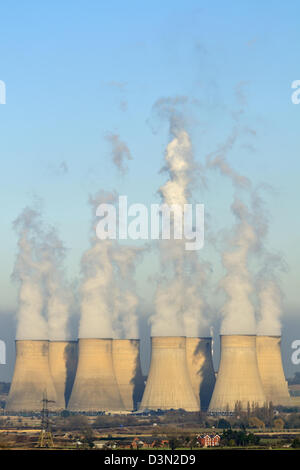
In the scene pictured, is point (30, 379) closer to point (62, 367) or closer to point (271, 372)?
point (62, 367)

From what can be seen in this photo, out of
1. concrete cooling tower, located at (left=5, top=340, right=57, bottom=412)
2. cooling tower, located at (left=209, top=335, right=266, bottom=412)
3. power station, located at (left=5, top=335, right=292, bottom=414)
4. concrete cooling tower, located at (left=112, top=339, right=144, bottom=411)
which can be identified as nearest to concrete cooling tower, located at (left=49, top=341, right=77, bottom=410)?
→ power station, located at (left=5, top=335, right=292, bottom=414)

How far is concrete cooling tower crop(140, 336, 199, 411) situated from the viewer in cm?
6831

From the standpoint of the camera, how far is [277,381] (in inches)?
2852

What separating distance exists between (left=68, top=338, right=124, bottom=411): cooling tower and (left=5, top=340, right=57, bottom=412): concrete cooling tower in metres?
2.81

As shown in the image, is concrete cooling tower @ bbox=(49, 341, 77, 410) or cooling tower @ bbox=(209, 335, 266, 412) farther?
concrete cooling tower @ bbox=(49, 341, 77, 410)

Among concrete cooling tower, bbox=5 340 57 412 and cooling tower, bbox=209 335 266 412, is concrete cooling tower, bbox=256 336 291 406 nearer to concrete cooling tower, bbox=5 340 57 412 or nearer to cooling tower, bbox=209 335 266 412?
cooling tower, bbox=209 335 266 412

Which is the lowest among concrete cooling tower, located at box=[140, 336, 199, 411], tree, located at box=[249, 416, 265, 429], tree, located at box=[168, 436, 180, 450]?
tree, located at box=[168, 436, 180, 450]

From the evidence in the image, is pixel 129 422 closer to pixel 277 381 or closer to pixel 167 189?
pixel 277 381

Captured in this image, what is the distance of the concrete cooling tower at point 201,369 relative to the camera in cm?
7481

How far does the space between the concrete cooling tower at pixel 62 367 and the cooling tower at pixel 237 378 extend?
13.2m

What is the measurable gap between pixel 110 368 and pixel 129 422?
12.2 feet

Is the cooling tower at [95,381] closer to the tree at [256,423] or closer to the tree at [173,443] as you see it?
the tree at [256,423]
